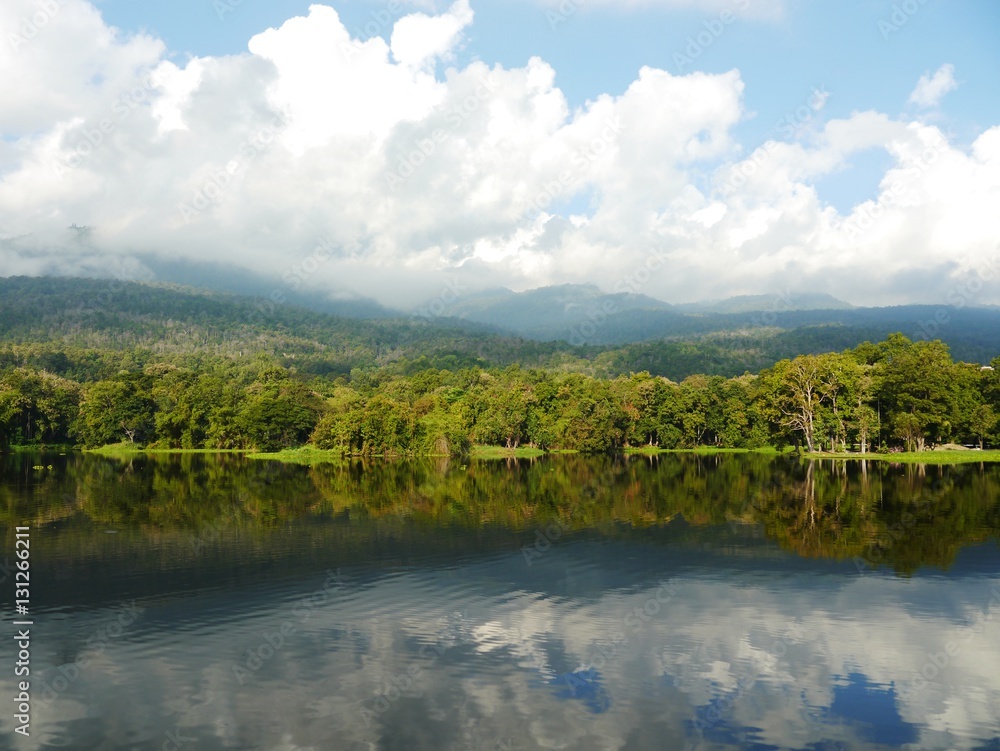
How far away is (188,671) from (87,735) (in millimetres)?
2475

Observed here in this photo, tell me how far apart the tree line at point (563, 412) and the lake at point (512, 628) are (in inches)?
1463

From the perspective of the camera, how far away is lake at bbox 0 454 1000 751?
467 inches

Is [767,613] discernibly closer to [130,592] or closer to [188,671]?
[188,671]

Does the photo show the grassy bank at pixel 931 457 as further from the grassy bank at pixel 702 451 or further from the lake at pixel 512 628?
the lake at pixel 512 628

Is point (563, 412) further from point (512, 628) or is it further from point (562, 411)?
point (512, 628)

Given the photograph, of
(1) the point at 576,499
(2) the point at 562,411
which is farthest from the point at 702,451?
(1) the point at 576,499

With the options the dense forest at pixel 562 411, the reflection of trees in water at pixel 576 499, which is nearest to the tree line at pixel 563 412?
the dense forest at pixel 562 411

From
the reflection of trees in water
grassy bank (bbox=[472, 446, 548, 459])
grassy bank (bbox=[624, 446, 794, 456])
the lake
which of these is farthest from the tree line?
the lake

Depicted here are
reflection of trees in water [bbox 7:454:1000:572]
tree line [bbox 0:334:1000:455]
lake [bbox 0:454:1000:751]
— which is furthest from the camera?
tree line [bbox 0:334:1000:455]

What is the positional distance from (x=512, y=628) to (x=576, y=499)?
23130 mm

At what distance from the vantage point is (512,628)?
16.6 m

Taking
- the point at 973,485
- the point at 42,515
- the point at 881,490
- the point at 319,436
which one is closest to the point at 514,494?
the point at 881,490

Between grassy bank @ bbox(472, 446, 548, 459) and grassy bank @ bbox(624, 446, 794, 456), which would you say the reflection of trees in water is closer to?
grassy bank @ bbox(472, 446, 548, 459)

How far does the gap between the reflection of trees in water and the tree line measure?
1331 cm
